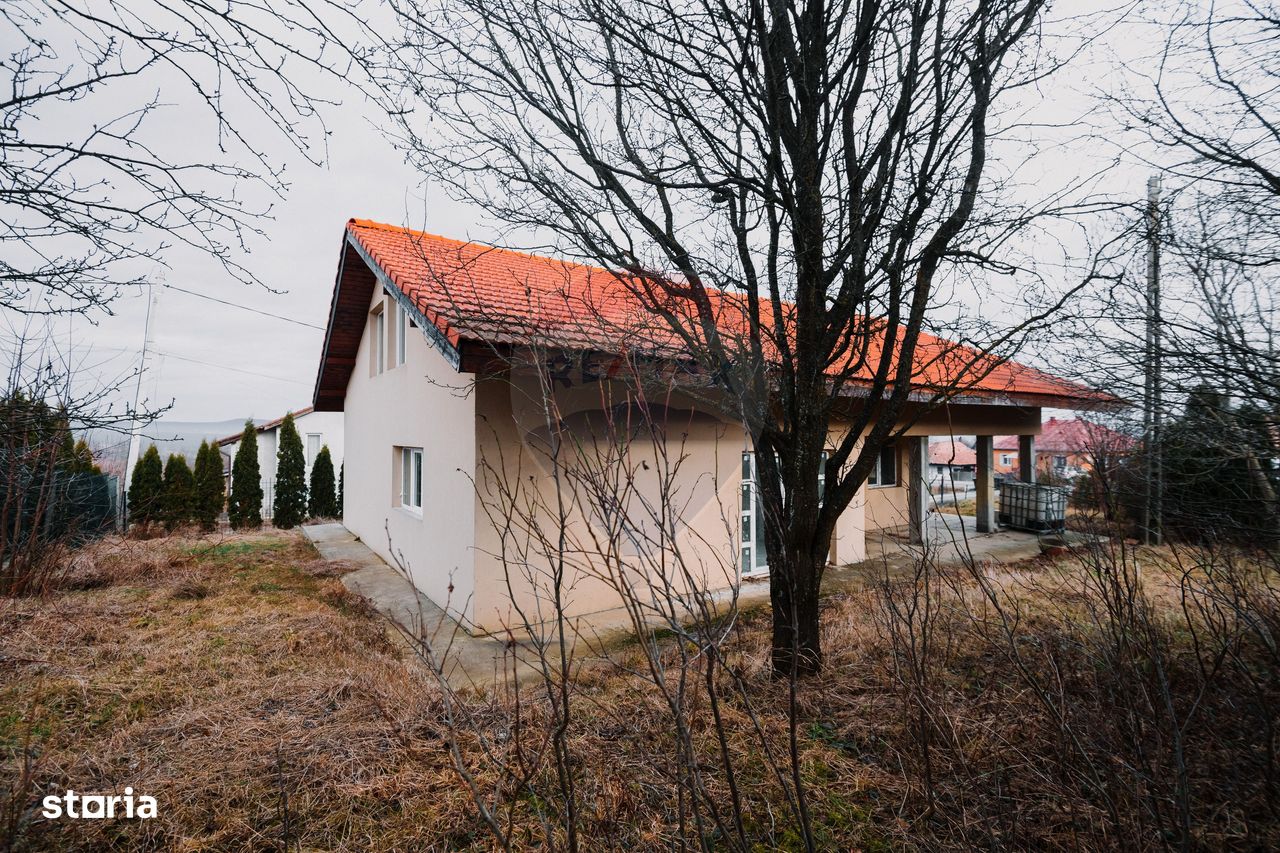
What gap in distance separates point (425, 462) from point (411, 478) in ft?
4.37

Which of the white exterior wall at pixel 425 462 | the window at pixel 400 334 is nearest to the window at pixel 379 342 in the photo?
the white exterior wall at pixel 425 462

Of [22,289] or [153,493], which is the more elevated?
[22,289]

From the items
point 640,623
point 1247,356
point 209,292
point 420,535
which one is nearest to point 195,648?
point 420,535

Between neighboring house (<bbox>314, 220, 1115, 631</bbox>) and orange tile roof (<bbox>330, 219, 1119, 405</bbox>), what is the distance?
41mm

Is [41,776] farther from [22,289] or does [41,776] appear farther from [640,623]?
[640,623]

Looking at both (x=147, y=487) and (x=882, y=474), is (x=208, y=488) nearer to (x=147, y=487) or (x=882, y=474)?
(x=147, y=487)

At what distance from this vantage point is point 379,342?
10.2 meters

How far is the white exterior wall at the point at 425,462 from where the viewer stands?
6.42 meters

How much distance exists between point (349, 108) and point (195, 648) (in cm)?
496

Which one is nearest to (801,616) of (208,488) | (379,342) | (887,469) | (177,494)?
(379,342)

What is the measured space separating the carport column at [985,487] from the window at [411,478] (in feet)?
37.3

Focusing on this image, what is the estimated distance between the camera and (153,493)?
1340cm

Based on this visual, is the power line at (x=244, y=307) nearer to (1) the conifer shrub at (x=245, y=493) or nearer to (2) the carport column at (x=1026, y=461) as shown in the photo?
(1) the conifer shrub at (x=245, y=493)

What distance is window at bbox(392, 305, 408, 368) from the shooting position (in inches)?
→ 344
